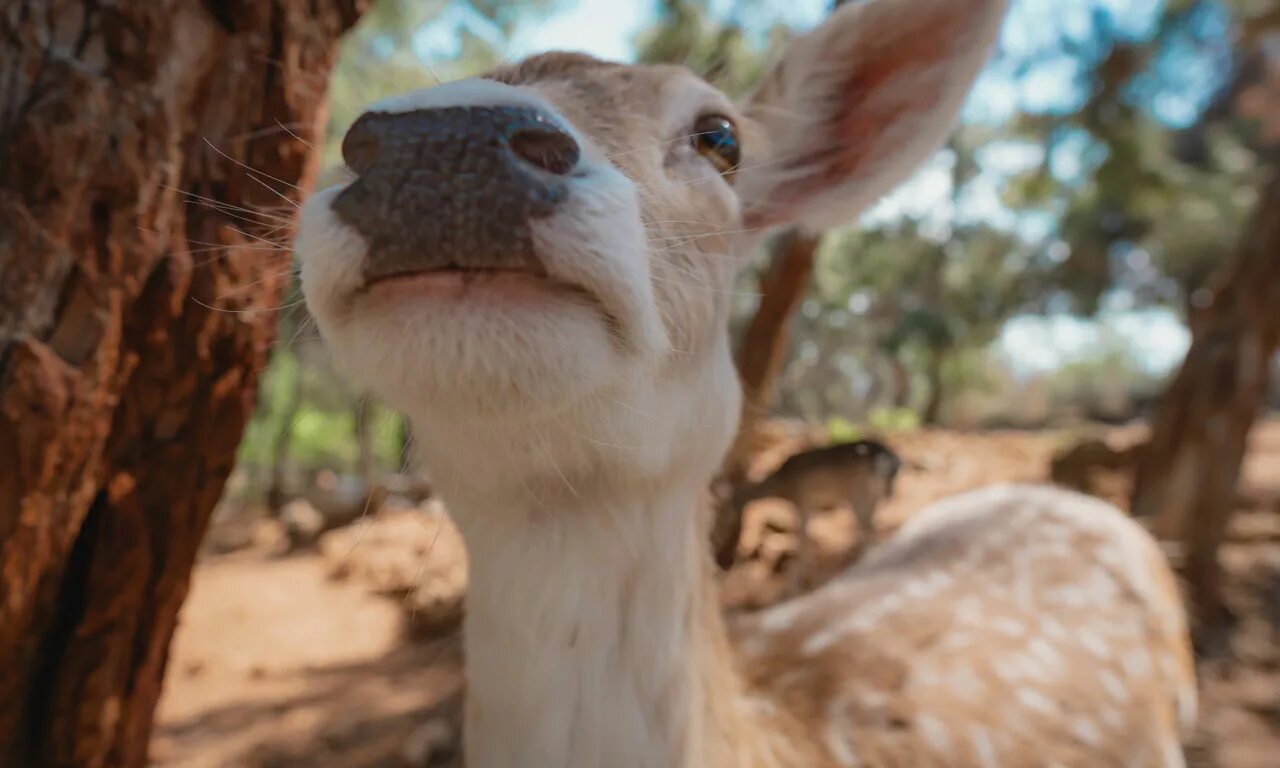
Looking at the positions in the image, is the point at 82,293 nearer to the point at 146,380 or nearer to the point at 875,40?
the point at 146,380

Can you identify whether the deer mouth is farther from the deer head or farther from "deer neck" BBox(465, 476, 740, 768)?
"deer neck" BBox(465, 476, 740, 768)

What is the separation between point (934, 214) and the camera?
19328 mm

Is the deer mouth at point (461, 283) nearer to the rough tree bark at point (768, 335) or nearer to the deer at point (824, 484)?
the rough tree bark at point (768, 335)

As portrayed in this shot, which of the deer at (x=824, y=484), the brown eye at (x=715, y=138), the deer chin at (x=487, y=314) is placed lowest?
the deer at (x=824, y=484)

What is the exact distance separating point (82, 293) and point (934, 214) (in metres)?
20.0

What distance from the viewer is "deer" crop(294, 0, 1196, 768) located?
3.36 ft

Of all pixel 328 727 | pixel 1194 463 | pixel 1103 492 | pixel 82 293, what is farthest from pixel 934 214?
pixel 82 293

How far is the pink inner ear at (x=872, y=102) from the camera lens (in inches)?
68.8

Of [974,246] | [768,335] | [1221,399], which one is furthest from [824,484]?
[974,246]

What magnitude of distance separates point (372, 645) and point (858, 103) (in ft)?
15.2

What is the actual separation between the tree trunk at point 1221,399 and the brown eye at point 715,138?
456cm

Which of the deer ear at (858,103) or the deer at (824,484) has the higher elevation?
the deer ear at (858,103)

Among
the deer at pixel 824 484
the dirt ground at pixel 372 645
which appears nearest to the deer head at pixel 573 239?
the dirt ground at pixel 372 645

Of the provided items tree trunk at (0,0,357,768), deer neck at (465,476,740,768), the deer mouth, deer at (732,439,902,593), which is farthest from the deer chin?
deer at (732,439,902,593)
